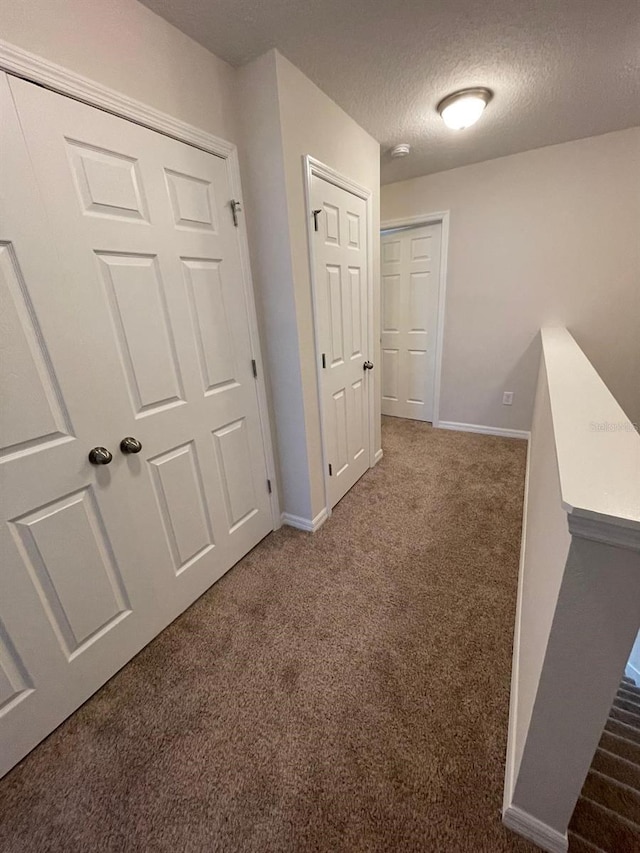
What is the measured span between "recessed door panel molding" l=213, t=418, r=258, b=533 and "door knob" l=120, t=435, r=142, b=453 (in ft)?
1.32

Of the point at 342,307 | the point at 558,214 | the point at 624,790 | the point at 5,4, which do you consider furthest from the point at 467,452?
the point at 5,4

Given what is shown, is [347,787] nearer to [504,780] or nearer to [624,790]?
[504,780]

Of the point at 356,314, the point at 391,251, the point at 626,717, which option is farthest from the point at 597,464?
the point at 391,251

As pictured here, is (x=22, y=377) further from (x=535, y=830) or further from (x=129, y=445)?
(x=535, y=830)

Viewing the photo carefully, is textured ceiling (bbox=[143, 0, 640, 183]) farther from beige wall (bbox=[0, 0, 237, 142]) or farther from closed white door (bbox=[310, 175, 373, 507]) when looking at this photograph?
closed white door (bbox=[310, 175, 373, 507])

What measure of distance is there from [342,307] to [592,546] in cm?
179

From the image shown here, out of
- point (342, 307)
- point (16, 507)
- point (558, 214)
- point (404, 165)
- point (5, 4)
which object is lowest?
point (16, 507)

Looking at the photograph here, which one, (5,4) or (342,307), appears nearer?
(5,4)

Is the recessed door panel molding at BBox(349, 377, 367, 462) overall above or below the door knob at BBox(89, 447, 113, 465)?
below

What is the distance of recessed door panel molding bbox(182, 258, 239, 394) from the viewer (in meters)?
1.42

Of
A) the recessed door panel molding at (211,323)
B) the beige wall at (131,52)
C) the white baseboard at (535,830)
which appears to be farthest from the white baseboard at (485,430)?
the beige wall at (131,52)

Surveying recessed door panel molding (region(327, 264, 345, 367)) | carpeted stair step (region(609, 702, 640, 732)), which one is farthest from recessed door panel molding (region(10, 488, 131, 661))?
carpeted stair step (region(609, 702, 640, 732))

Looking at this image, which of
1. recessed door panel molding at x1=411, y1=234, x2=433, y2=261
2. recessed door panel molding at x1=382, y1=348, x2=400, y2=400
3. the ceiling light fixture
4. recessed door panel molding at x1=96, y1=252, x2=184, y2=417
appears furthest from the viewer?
recessed door panel molding at x1=382, y1=348, x2=400, y2=400

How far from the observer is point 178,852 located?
2.89ft
